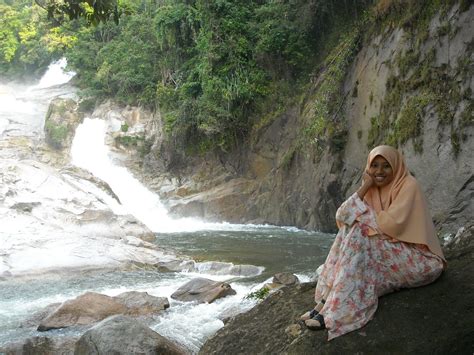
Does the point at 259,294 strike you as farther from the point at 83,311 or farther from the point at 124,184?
the point at 124,184

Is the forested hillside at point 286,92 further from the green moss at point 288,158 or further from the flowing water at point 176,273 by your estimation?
the flowing water at point 176,273

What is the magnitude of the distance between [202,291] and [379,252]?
5.58 m

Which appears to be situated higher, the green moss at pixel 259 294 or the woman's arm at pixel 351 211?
the woman's arm at pixel 351 211

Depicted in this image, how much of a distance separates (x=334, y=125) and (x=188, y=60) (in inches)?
439

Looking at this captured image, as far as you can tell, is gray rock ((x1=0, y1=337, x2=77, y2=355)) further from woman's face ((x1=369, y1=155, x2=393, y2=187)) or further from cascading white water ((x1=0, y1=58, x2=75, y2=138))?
cascading white water ((x1=0, y1=58, x2=75, y2=138))

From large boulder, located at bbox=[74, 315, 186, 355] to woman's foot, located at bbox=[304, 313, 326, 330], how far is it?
2.22 meters

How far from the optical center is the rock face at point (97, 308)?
7.54 meters

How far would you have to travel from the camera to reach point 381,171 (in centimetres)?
372

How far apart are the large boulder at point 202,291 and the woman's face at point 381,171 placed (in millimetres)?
5244

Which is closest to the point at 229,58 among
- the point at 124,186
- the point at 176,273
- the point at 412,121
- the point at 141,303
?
the point at 124,186

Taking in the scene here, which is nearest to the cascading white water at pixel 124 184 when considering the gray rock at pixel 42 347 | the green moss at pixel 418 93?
the green moss at pixel 418 93

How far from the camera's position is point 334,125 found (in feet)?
47.2

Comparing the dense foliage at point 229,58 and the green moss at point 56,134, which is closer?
the dense foliage at point 229,58

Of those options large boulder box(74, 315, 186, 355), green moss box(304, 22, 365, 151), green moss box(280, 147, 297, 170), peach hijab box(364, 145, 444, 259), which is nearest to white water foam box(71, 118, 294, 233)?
green moss box(280, 147, 297, 170)
